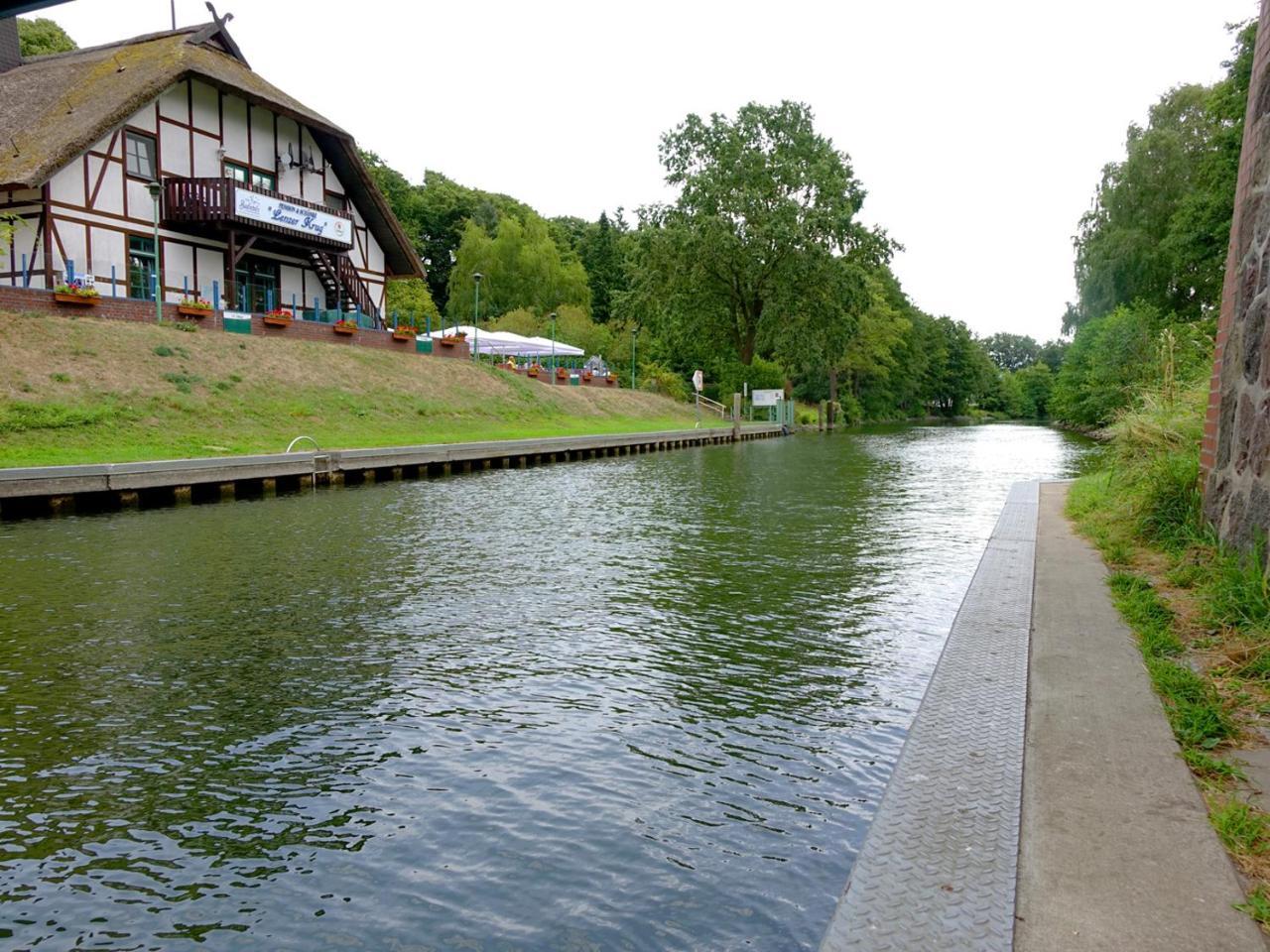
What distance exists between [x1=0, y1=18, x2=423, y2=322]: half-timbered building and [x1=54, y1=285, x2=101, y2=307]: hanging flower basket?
2150 millimetres

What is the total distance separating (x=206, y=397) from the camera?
22.9 meters

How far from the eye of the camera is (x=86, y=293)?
23.9 m

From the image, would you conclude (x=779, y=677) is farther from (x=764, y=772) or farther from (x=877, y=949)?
(x=877, y=949)

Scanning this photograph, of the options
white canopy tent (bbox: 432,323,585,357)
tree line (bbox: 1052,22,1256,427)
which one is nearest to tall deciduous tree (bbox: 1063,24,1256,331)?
tree line (bbox: 1052,22,1256,427)

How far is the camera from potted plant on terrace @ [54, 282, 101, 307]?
23.5 metres

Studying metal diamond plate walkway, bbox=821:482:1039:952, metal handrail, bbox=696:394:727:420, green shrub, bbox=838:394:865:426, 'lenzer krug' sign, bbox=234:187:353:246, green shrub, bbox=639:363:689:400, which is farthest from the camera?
green shrub, bbox=838:394:865:426

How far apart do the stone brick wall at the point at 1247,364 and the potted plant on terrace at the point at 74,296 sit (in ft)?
81.7

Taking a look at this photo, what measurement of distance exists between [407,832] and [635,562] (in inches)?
249

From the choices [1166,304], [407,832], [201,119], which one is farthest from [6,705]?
[1166,304]

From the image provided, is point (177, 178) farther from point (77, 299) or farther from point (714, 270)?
point (714, 270)

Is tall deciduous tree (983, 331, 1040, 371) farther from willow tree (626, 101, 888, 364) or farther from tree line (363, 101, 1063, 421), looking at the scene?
willow tree (626, 101, 888, 364)

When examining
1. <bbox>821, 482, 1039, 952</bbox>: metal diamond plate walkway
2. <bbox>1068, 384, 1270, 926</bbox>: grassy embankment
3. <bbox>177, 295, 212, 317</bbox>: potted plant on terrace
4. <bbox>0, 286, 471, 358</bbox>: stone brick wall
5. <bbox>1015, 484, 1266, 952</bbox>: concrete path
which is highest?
<bbox>177, 295, 212, 317</bbox>: potted plant on terrace

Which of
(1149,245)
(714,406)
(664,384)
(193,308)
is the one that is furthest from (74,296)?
(1149,245)

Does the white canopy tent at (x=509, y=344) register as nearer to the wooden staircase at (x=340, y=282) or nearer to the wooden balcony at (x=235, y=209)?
the wooden staircase at (x=340, y=282)
